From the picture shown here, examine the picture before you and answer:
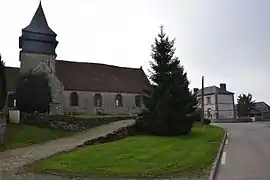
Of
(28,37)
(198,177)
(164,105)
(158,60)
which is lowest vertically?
(198,177)

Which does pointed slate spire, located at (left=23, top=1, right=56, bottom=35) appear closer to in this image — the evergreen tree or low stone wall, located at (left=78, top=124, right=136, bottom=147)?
the evergreen tree

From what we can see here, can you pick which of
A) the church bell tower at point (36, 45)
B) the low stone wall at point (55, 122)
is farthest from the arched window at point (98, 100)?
the low stone wall at point (55, 122)

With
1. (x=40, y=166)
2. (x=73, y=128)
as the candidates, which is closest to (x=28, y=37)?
(x=73, y=128)

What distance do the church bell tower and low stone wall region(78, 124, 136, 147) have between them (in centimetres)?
2349

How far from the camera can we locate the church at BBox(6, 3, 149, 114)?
4771 centimetres

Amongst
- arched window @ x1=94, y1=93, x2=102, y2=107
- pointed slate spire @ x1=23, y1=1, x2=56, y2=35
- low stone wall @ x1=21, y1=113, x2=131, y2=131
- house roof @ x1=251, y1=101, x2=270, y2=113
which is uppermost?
pointed slate spire @ x1=23, y1=1, x2=56, y2=35

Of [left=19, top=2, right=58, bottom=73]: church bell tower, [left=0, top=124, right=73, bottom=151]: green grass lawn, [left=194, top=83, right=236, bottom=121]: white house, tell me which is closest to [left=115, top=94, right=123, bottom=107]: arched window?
[left=19, top=2, right=58, bottom=73]: church bell tower

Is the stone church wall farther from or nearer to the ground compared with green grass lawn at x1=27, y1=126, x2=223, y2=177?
farther from the ground

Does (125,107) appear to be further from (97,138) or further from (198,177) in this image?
(198,177)

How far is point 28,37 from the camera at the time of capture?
1901 inches

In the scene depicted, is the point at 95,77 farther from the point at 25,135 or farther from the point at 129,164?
the point at 129,164

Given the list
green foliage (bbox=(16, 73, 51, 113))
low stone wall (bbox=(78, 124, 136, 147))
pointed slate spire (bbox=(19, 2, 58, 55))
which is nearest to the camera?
low stone wall (bbox=(78, 124, 136, 147))

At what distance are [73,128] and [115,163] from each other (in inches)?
765

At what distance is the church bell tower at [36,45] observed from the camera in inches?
1906
